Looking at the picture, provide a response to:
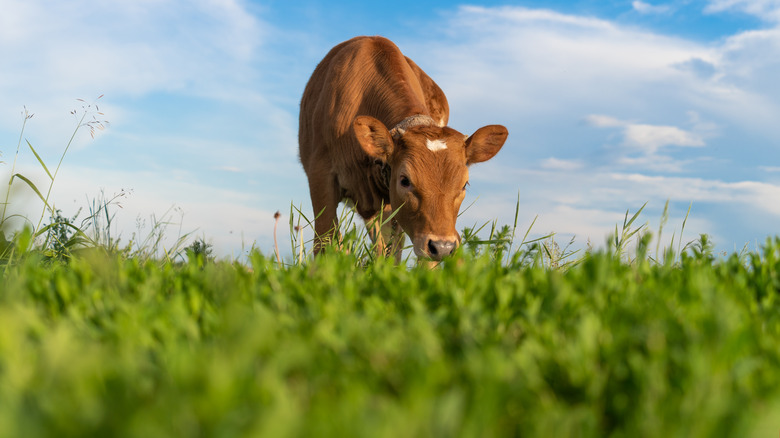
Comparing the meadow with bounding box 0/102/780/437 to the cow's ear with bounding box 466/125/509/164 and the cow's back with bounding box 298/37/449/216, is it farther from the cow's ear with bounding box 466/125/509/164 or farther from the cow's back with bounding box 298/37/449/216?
the cow's back with bounding box 298/37/449/216

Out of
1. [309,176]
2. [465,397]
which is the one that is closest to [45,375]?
[465,397]

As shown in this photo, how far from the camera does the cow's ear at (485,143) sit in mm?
6367

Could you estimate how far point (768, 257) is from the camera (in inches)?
119

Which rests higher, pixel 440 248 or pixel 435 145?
pixel 435 145

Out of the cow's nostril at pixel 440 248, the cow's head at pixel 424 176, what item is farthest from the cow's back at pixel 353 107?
the cow's nostril at pixel 440 248

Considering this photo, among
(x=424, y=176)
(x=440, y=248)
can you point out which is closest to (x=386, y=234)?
(x=424, y=176)

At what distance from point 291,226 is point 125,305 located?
2.57 m

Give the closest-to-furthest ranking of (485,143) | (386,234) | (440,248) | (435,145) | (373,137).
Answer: (440,248) → (435,145) → (373,137) → (485,143) → (386,234)

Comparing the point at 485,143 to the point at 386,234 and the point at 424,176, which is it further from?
the point at 386,234

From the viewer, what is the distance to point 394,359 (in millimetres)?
1527

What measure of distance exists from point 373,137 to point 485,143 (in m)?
1.22

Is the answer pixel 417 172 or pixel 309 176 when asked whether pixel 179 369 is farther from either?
pixel 309 176

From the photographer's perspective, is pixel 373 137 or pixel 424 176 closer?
pixel 424 176

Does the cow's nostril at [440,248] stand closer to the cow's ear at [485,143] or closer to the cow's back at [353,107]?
the cow's ear at [485,143]
